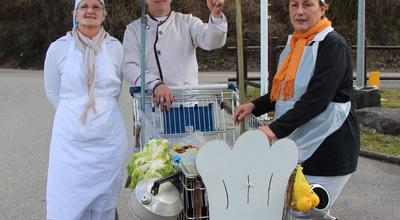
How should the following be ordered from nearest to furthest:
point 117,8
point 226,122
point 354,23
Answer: point 226,122 < point 117,8 < point 354,23

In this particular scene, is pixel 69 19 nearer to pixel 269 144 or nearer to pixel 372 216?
pixel 372 216

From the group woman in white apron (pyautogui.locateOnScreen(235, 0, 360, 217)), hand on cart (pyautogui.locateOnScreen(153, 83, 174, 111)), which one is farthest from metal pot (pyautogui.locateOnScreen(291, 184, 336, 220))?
hand on cart (pyautogui.locateOnScreen(153, 83, 174, 111))

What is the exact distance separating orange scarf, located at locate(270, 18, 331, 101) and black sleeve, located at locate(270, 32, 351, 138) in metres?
0.11

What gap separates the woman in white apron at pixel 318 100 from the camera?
280 centimetres

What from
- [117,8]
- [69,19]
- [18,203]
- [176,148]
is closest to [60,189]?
[176,148]

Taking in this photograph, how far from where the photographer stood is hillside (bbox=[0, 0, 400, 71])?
23547mm

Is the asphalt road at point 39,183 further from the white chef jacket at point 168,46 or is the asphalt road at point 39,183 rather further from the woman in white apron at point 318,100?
the woman in white apron at point 318,100

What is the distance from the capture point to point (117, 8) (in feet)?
77.4

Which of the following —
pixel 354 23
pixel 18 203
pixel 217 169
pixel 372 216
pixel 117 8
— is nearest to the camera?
pixel 217 169

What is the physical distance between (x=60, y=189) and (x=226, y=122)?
1.32 meters

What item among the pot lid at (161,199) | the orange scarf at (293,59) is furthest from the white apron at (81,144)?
the orange scarf at (293,59)

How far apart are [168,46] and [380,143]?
5.25m

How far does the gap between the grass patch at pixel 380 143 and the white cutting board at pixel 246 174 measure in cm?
538

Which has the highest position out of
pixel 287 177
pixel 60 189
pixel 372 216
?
pixel 287 177
